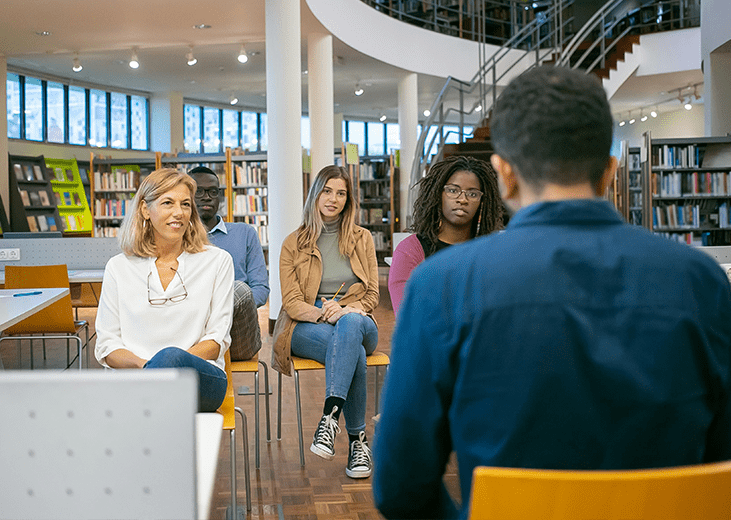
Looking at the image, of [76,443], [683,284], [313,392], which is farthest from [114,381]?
[313,392]

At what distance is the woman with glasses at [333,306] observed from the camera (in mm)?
2896

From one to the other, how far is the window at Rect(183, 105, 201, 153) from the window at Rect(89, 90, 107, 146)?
6.93 feet

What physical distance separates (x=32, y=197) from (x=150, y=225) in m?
9.10

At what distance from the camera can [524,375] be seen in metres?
0.92

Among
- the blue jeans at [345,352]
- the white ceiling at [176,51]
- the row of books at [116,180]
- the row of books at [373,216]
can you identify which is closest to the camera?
the blue jeans at [345,352]

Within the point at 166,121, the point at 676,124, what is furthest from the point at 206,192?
the point at 676,124

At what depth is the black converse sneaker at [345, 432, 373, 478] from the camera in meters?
2.93

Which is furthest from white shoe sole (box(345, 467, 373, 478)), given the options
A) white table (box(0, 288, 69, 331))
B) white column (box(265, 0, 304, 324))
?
white column (box(265, 0, 304, 324))

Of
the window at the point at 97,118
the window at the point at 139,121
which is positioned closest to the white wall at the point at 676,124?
the window at the point at 139,121

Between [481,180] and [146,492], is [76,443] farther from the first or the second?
[481,180]

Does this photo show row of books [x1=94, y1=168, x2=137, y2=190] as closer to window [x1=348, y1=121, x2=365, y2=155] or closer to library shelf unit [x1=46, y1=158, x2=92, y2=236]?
library shelf unit [x1=46, y1=158, x2=92, y2=236]

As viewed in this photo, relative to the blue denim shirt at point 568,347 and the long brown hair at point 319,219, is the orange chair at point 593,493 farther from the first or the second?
Answer: the long brown hair at point 319,219

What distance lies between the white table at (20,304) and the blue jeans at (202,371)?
82 centimetres

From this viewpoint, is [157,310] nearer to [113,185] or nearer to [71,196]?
[113,185]
